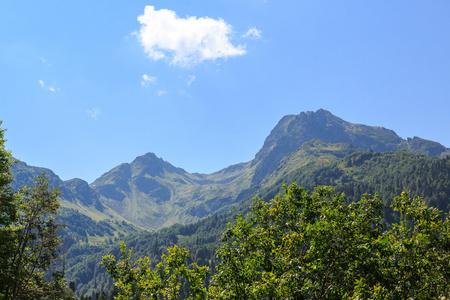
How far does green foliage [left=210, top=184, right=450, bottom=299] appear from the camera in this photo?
542 inches

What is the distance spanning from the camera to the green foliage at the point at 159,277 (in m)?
16.2

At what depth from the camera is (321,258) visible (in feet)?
50.3

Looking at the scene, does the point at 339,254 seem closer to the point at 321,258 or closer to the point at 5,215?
the point at 321,258

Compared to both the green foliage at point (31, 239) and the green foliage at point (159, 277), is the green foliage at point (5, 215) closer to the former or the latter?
the green foliage at point (31, 239)

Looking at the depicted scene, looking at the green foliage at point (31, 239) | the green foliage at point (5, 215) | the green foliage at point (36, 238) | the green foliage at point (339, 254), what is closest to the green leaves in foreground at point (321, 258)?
the green foliage at point (339, 254)

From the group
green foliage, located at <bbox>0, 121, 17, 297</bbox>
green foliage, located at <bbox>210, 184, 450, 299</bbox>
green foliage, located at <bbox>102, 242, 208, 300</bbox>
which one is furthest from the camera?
green foliage, located at <bbox>0, 121, 17, 297</bbox>

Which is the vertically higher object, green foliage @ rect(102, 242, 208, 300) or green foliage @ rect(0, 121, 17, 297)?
green foliage @ rect(0, 121, 17, 297)

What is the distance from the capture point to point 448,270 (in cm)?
1394

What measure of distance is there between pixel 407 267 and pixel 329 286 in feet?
12.9

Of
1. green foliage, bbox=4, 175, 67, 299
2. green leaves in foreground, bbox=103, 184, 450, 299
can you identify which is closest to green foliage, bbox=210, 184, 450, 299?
green leaves in foreground, bbox=103, 184, 450, 299

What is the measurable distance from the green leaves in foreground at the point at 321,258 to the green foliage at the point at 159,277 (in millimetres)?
57

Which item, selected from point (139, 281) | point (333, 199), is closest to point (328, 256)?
point (333, 199)

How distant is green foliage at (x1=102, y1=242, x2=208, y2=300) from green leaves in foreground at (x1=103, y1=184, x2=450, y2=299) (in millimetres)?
57

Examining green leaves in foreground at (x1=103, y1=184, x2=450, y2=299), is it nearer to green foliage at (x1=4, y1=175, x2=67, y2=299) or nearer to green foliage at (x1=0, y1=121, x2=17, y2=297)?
green foliage at (x1=4, y1=175, x2=67, y2=299)
